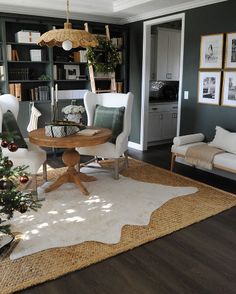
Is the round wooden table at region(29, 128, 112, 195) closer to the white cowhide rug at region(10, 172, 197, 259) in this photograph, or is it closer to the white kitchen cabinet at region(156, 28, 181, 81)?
the white cowhide rug at region(10, 172, 197, 259)

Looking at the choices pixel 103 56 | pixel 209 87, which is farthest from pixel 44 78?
pixel 209 87

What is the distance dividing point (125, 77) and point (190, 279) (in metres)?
4.66

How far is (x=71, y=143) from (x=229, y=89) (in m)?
2.46

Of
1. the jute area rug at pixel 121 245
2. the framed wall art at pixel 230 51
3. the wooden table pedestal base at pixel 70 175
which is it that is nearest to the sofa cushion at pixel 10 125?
the wooden table pedestal base at pixel 70 175

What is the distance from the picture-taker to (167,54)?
253 inches

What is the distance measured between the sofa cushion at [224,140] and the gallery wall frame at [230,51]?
2.94 ft

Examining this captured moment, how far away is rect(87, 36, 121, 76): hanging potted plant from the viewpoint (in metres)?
5.53

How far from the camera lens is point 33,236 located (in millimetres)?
2822

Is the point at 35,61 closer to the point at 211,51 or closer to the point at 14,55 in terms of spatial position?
the point at 14,55

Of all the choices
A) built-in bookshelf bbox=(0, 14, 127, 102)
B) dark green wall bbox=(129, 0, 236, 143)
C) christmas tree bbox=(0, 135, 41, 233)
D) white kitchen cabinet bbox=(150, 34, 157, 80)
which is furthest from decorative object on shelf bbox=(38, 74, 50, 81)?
christmas tree bbox=(0, 135, 41, 233)

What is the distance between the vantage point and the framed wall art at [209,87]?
4.62m

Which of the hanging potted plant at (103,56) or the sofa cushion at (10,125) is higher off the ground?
the hanging potted plant at (103,56)

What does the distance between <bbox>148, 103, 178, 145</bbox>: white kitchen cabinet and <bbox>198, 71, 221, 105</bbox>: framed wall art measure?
1.46m

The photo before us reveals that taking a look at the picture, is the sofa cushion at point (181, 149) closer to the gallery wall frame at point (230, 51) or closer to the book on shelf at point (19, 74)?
the gallery wall frame at point (230, 51)
